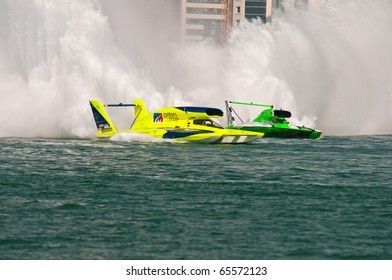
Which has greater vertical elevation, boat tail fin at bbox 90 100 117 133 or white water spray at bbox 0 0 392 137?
white water spray at bbox 0 0 392 137

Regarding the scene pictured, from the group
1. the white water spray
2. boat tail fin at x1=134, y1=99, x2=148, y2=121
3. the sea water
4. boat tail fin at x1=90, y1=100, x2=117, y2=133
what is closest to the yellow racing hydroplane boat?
boat tail fin at x1=134, y1=99, x2=148, y2=121

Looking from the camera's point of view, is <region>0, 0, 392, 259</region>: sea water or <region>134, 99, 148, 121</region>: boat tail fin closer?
<region>0, 0, 392, 259</region>: sea water

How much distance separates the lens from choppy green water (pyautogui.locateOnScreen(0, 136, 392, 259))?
22.5m

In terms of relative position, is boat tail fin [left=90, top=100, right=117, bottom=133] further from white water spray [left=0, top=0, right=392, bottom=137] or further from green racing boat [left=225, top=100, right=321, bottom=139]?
green racing boat [left=225, top=100, right=321, bottom=139]

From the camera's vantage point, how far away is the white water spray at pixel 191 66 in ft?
189

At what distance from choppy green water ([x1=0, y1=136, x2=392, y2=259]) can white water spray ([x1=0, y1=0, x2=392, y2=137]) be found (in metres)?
10.8

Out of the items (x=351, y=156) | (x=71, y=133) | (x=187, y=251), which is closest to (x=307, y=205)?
(x=187, y=251)

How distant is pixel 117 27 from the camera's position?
79.1m

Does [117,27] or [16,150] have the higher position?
[117,27]

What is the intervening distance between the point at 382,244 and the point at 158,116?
2883 cm

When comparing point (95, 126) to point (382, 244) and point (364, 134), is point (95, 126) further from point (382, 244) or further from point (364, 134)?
point (382, 244)

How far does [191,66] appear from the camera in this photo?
81000 millimetres

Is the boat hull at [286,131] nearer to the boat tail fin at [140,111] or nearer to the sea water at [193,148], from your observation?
the sea water at [193,148]

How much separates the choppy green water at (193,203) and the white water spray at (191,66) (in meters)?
10.8
